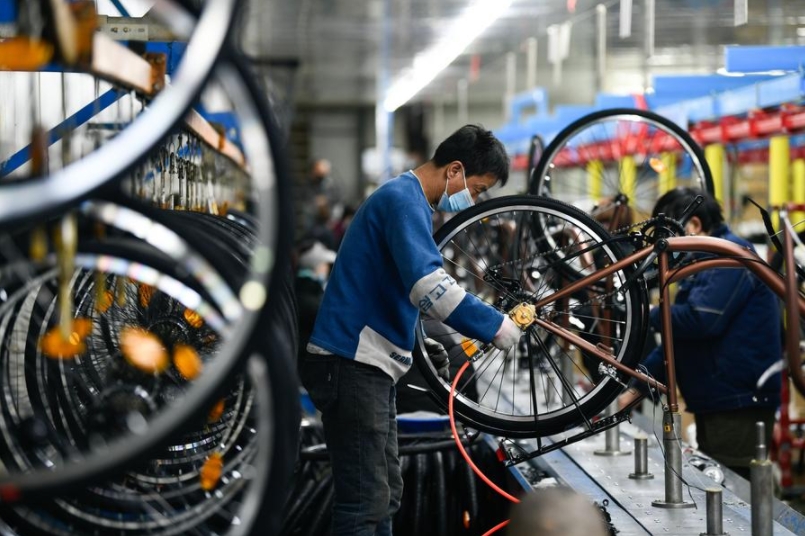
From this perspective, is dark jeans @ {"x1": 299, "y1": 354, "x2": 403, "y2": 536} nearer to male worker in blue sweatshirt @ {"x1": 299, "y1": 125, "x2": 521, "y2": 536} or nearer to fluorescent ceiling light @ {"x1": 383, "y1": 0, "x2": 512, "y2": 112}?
male worker in blue sweatshirt @ {"x1": 299, "y1": 125, "x2": 521, "y2": 536}

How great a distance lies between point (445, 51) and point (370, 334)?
1401 cm

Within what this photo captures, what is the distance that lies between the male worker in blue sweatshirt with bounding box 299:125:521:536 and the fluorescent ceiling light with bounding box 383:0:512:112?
9.13 meters

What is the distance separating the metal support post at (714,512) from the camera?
3152 millimetres

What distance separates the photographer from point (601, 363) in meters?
3.57

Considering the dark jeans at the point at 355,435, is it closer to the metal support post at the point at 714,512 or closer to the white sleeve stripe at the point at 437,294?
the white sleeve stripe at the point at 437,294

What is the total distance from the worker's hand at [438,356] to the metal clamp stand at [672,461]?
2.36 ft

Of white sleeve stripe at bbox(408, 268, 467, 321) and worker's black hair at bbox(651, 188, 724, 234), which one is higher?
worker's black hair at bbox(651, 188, 724, 234)

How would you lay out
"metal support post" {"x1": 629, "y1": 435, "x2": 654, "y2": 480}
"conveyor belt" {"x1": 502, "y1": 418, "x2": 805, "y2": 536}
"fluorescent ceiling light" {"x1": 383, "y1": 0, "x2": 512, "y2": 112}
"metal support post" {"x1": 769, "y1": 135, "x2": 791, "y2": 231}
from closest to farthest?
"conveyor belt" {"x1": 502, "y1": 418, "x2": 805, "y2": 536}
"metal support post" {"x1": 629, "y1": 435, "x2": 654, "y2": 480}
"metal support post" {"x1": 769, "y1": 135, "x2": 791, "y2": 231}
"fluorescent ceiling light" {"x1": 383, "y1": 0, "x2": 512, "y2": 112}

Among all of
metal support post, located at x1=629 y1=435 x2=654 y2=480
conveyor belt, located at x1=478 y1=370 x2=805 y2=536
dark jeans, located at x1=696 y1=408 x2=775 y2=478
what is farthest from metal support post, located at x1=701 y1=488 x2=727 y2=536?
dark jeans, located at x1=696 y1=408 x2=775 y2=478

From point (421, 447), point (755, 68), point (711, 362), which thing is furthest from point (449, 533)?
point (755, 68)

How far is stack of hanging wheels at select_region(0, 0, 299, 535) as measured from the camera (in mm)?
1720

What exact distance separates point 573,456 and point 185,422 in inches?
120

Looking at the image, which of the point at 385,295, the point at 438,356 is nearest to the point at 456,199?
the point at 385,295

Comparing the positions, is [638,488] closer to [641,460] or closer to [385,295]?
[641,460]
